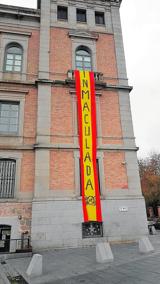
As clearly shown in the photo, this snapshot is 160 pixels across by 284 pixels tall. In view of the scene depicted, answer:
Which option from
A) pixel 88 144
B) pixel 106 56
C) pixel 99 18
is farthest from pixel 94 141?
pixel 99 18

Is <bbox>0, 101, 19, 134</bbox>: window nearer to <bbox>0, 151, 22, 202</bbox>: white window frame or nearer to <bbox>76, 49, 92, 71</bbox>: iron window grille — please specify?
<bbox>0, 151, 22, 202</bbox>: white window frame

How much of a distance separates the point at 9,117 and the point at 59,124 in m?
3.33

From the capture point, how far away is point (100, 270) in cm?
748

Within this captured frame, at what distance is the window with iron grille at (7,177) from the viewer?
43.5 feet

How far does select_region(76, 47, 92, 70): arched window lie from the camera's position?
17453mm

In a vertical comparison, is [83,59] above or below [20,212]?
above

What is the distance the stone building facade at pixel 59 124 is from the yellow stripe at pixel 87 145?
0.91m

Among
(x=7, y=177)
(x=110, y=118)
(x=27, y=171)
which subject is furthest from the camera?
(x=110, y=118)

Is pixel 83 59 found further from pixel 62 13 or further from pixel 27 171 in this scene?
pixel 27 171

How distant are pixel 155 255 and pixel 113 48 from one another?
15079mm

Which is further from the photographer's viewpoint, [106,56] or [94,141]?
[106,56]

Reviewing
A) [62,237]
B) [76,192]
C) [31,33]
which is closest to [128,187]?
[76,192]

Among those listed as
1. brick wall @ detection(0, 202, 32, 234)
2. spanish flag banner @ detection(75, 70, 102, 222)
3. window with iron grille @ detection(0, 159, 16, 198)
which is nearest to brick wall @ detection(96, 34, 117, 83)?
spanish flag banner @ detection(75, 70, 102, 222)

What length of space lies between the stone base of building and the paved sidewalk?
262 centimetres
